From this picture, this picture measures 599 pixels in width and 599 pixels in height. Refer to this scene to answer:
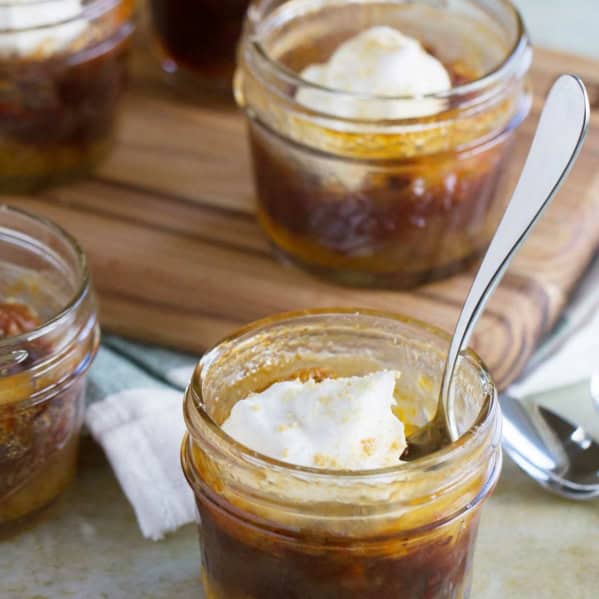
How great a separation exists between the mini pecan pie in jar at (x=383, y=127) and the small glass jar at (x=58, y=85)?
0.93ft

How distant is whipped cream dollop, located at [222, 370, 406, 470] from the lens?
1431 mm

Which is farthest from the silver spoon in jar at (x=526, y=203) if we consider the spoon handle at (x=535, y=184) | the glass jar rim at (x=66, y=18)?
the glass jar rim at (x=66, y=18)

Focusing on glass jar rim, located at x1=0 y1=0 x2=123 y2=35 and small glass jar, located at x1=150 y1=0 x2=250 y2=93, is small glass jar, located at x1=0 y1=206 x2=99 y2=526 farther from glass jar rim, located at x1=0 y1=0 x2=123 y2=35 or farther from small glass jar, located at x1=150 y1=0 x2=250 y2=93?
small glass jar, located at x1=150 y1=0 x2=250 y2=93

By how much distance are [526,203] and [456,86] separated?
709 millimetres

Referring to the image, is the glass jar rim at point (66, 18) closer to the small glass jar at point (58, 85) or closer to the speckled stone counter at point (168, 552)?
the small glass jar at point (58, 85)

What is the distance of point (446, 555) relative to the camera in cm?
144

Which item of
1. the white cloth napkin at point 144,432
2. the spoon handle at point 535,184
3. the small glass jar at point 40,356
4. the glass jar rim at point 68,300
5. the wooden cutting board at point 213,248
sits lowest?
the wooden cutting board at point 213,248

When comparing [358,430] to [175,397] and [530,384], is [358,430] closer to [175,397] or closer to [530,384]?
[175,397]

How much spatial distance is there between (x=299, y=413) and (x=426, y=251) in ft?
2.57

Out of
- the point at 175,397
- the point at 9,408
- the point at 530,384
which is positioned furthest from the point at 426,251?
the point at 9,408

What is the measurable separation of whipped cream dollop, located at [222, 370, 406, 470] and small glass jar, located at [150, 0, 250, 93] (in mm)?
1307

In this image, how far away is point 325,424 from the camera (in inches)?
57.1

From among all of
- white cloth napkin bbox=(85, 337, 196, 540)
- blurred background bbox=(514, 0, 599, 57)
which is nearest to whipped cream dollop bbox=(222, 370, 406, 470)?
white cloth napkin bbox=(85, 337, 196, 540)

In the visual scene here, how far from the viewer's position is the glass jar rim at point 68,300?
5.22ft
